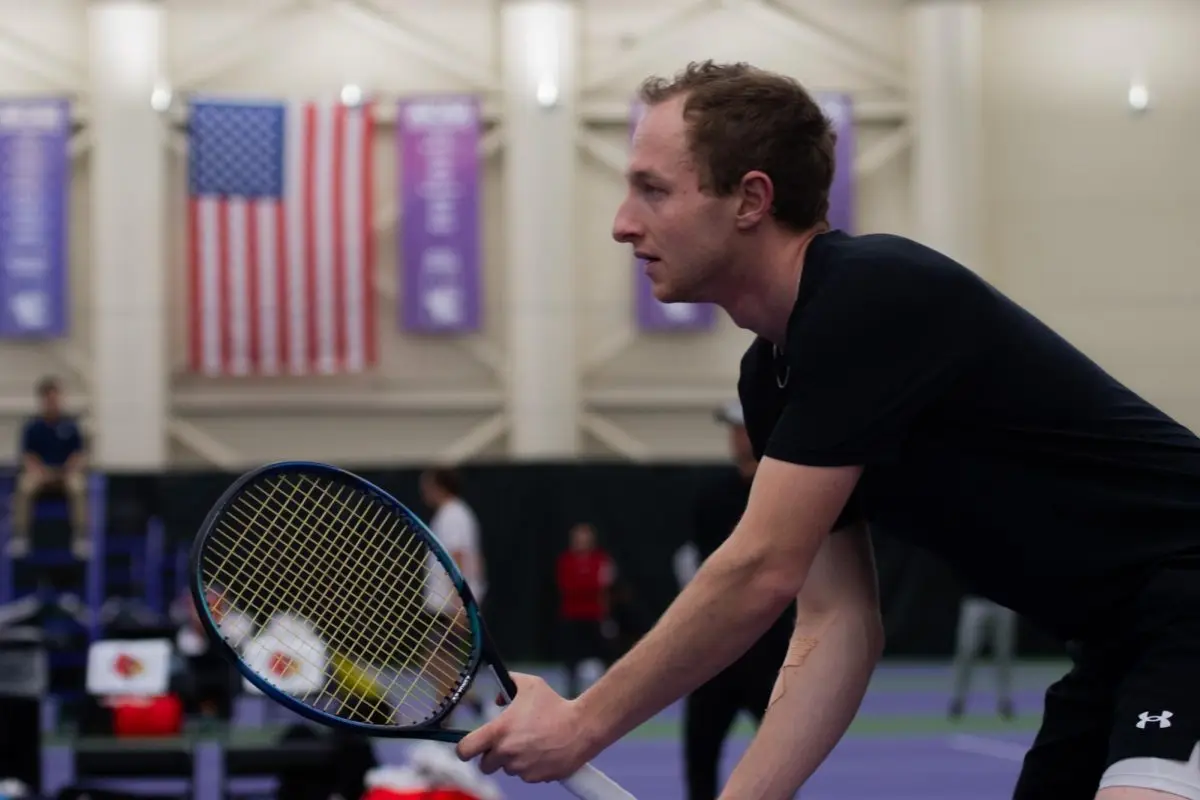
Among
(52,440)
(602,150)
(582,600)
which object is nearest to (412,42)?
(602,150)

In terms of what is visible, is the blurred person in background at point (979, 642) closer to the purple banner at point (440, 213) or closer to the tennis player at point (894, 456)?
the purple banner at point (440, 213)

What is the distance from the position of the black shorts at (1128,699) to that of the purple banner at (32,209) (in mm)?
15338

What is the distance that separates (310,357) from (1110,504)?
15151 millimetres

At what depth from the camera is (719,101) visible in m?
2.51

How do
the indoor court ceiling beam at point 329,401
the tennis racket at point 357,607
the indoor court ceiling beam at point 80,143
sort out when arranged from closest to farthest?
the tennis racket at point 357,607 → the indoor court ceiling beam at point 80,143 → the indoor court ceiling beam at point 329,401

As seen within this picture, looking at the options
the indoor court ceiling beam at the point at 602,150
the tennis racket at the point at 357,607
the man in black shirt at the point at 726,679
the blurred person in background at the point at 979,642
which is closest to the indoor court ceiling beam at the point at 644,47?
the indoor court ceiling beam at the point at 602,150

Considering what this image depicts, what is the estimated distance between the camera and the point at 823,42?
18125 millimetres

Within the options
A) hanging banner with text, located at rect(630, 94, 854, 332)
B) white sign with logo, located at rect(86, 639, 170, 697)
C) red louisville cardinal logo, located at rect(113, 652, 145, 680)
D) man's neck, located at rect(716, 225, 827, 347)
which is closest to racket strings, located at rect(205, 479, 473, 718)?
man's neck, located at rect(716, 225, 827, 347)

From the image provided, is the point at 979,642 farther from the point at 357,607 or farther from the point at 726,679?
the point at 357,607

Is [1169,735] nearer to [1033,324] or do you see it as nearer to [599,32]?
[1033,324]

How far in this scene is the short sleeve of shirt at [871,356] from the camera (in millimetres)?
2443

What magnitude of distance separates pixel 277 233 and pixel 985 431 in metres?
14.8

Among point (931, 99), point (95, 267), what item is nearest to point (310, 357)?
point (95, 267)

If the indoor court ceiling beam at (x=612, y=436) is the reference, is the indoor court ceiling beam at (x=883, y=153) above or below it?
above
